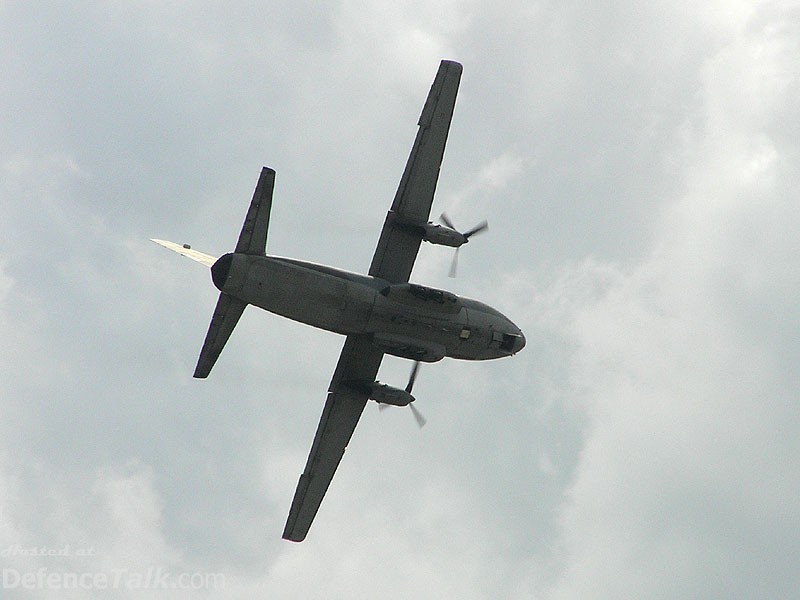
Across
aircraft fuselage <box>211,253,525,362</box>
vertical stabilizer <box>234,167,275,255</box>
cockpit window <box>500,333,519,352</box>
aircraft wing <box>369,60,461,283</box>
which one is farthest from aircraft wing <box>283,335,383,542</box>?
vertical stabilizer <box>234,167,275,255</box>

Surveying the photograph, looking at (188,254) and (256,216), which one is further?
(188,254)

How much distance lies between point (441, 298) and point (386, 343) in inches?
135

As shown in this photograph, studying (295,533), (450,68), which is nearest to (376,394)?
(295,533)

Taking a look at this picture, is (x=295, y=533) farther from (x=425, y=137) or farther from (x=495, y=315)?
(x=425, y=137)

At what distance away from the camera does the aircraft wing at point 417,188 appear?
5606 cm

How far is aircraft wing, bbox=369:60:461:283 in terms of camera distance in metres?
56.1

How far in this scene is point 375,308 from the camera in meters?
53.7

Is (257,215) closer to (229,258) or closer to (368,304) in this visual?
(229,258)

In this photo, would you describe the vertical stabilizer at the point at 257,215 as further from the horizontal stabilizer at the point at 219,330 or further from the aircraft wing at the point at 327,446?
the aircraft wing at the point at 327,446

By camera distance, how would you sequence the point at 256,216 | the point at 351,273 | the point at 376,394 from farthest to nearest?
the point at 376,394, the point at 351,273, the point at 256,216

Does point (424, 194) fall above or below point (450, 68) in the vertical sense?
below

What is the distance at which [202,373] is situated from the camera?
52.7 metres

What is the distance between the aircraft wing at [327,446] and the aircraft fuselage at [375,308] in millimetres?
3964

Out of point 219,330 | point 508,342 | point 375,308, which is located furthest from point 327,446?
point 508,342
